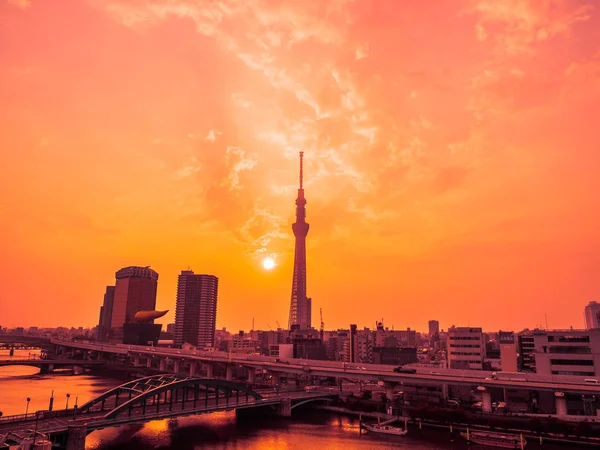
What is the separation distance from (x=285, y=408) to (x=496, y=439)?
1416 inches

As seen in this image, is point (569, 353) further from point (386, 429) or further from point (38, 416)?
point (38, 416)

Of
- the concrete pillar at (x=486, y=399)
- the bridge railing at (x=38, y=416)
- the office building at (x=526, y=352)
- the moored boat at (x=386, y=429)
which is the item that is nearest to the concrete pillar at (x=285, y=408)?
the moored boat at (x=386, y=429)

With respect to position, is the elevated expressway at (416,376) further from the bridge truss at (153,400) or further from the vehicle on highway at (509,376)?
the bridge truss at (153,400)

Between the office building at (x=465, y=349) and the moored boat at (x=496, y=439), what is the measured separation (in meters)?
51.9

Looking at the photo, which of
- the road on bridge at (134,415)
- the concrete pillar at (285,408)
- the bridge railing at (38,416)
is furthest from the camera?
the concrete pillar at (285,408)

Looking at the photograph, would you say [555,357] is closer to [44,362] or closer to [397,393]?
[397,393]

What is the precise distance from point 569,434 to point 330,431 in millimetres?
33345

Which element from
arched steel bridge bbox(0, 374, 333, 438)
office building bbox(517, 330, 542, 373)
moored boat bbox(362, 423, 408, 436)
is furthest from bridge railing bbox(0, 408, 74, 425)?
office building bbox(517, 330, 542, 373)

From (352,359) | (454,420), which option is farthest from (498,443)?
(352,359)

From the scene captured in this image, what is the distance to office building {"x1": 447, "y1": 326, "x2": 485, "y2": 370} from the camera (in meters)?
110

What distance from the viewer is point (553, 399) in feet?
240

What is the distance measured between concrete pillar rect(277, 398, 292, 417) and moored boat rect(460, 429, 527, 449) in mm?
31031

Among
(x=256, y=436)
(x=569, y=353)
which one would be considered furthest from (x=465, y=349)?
(x=256, y=436)

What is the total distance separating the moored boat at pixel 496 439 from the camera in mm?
56725
